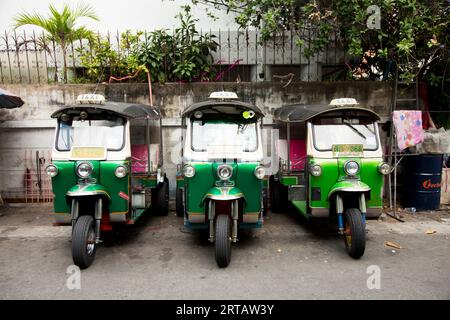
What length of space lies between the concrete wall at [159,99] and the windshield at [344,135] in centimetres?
234

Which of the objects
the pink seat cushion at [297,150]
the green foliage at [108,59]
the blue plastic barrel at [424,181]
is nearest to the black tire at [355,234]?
the pink seat cushion at [297,150]

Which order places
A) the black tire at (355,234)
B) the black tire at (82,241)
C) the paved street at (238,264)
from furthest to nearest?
the black tire at (355,234), the black tire at (82,241), the paved street at (238,264)

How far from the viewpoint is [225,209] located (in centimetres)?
510

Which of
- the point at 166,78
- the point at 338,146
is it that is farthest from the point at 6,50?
the point at 338,146

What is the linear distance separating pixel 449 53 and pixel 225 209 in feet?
18.9

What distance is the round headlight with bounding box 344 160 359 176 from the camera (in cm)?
541

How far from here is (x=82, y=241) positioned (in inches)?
184

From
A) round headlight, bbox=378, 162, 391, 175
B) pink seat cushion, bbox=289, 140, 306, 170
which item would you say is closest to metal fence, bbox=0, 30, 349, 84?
pink seat cushion, bbox=289, 140, 306, 170

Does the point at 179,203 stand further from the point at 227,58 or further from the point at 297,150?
the point at 227,58

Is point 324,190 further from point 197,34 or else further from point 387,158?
point 197,34

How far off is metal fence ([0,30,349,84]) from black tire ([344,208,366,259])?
4.30m

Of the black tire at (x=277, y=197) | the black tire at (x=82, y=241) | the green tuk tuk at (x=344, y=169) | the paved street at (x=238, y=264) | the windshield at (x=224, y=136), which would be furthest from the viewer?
the black tire at (x=277, y=197)

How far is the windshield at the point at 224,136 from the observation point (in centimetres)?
552

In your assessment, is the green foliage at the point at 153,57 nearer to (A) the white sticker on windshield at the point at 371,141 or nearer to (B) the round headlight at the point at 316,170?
(B) the round headlight at the point at 316,170
